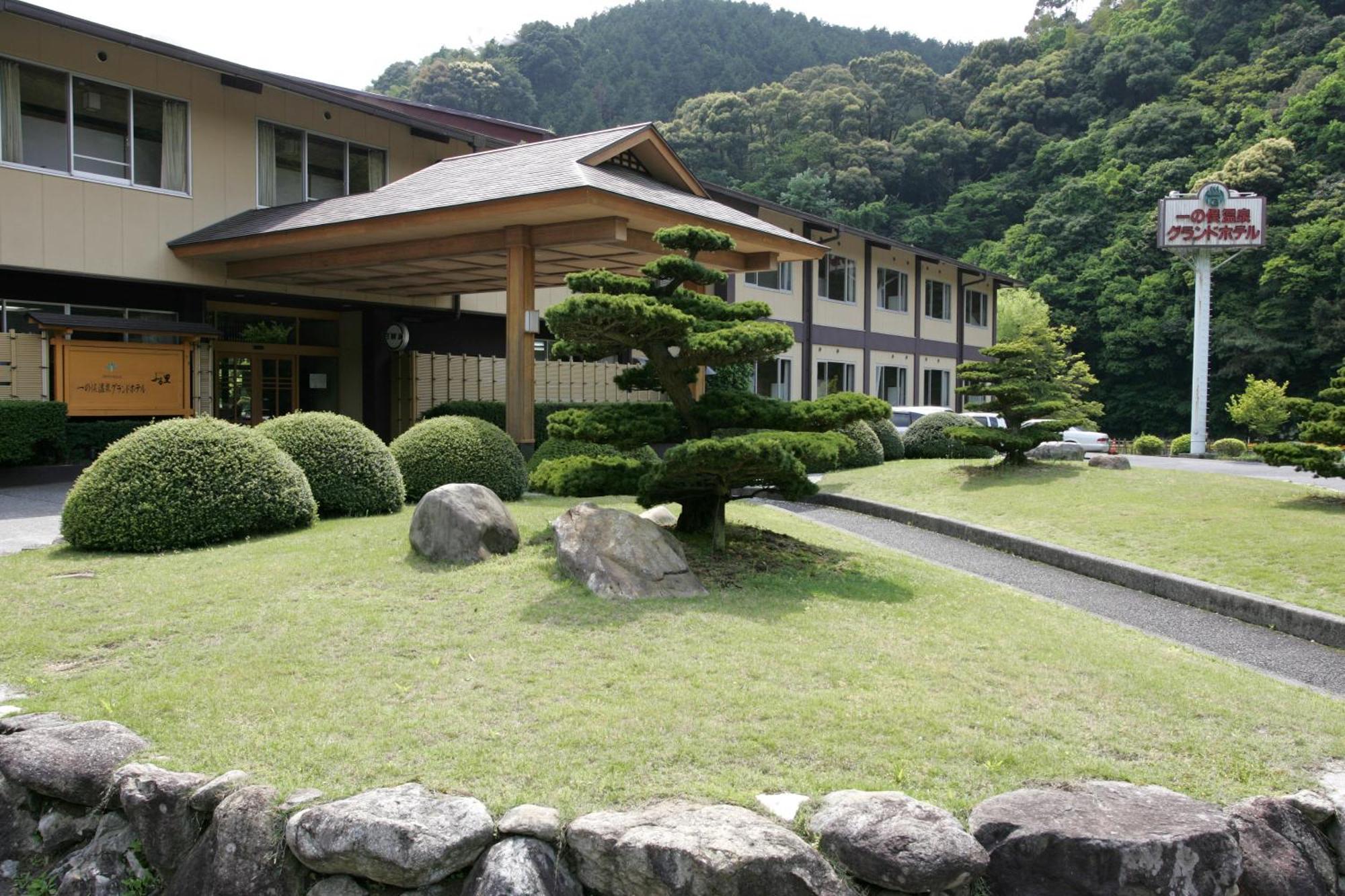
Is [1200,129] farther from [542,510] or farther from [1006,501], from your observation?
[542,510]

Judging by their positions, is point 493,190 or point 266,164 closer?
point 493,190

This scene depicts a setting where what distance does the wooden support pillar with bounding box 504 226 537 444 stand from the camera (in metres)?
14.5

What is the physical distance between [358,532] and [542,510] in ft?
7.65

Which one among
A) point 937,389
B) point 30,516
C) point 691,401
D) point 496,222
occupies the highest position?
point 496,222

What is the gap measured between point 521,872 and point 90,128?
630 inches

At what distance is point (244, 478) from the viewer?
31.5 ft

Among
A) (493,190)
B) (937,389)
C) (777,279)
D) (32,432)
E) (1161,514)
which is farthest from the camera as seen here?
(937,389)

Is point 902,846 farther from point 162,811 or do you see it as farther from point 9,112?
point 9,112

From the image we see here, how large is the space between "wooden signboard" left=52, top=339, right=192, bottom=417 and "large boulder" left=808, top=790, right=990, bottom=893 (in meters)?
14.1

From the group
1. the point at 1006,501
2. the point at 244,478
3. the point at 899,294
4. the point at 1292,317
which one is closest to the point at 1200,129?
Result: the point at 1292,317

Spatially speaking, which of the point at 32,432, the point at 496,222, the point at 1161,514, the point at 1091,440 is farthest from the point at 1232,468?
the point at 32,432

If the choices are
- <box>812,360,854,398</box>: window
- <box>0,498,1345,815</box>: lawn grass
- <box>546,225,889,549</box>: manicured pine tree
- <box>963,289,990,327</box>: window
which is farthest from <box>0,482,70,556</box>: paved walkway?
<box>963,289,990,327</box>: window

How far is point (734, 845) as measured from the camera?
155 inches

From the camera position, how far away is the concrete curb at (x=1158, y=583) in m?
8.73
